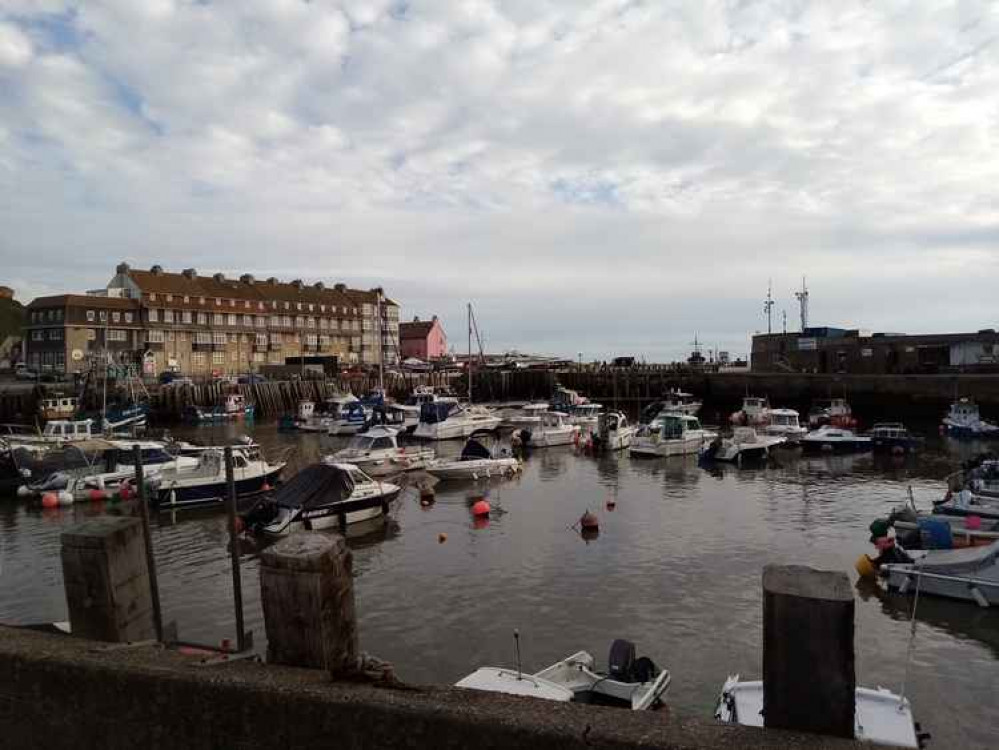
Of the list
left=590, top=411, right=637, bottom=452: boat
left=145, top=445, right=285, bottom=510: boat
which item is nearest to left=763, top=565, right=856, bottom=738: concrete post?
left=145, top=445, right=285, bottom=510: boat

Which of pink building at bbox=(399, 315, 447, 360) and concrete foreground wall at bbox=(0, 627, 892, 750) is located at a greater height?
pink building at bbox=(399, 315, 447, 360)

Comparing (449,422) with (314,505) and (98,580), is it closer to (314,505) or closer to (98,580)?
(314,505)

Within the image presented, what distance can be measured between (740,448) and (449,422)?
73.4ft

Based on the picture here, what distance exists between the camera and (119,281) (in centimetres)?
9538

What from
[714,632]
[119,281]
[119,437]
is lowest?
[714,632]

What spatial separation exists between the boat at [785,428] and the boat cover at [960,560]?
31074mm

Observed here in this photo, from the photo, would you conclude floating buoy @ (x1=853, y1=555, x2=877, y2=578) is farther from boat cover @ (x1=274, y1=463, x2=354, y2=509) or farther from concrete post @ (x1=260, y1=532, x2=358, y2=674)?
concrete post @ (x1=260, y1=532, x2=358, y2=674)

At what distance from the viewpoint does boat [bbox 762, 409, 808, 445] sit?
49.4 meters

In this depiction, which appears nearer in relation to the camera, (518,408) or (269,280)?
(518,408)

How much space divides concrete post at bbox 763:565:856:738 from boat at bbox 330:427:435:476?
3391cm

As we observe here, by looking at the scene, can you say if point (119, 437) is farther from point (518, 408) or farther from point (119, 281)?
point (119, 281)

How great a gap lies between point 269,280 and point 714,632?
352 feet

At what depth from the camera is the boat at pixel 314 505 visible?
78.3 ft

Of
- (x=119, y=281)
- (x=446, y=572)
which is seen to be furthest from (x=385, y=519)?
(x=119, y=281)
